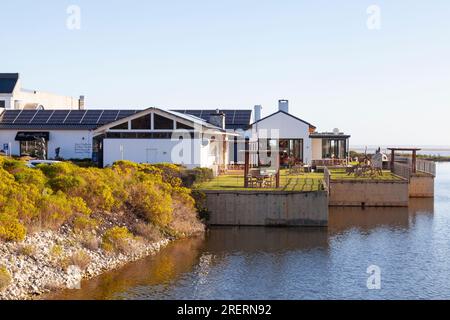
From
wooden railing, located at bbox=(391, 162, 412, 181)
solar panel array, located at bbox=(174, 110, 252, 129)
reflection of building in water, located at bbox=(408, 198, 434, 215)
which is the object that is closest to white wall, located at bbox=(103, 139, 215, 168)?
reflection of building in water, located at bbox=(408, 198, 434, 215)

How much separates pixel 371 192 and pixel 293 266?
2148 cm

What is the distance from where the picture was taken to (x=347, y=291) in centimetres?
2195

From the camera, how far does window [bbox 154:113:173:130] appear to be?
1663 inches

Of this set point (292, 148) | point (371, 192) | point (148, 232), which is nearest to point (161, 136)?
point (148, 232)

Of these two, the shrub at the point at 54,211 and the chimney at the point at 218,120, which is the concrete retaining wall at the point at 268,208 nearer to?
Result: the shrub at the point at 54,211

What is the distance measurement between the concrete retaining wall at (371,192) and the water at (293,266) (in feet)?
27.0

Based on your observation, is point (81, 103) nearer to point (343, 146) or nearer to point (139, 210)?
point (343, 146)

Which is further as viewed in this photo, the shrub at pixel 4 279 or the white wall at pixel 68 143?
the white wall at pixel 68 143

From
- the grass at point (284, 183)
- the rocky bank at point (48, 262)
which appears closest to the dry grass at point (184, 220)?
the grass at point (284, 183)

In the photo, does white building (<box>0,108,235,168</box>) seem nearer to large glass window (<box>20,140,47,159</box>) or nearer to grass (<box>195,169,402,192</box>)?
large glass window (<box>20,140,47,159</box>)

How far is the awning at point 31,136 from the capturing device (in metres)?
52.6

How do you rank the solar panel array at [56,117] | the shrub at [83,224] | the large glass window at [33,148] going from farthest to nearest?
1. the solar panel array at [56,117]
2. the large glass window at [33,148]
3. the shrub at [83,224]

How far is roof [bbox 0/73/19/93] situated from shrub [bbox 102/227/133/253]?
5043 cm

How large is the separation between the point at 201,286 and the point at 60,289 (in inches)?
192
